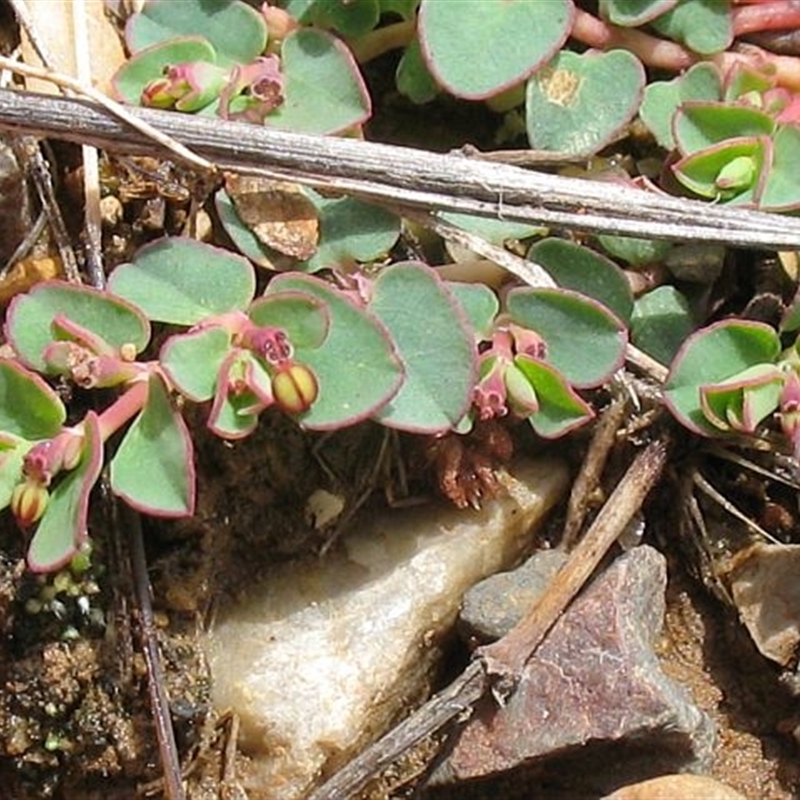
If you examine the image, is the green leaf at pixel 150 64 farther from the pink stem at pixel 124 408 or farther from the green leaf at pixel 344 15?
the pink stem at pixel 124 408

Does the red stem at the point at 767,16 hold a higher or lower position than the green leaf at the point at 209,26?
lower

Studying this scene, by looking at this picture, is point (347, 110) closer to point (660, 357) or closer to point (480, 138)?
point (480, 138)

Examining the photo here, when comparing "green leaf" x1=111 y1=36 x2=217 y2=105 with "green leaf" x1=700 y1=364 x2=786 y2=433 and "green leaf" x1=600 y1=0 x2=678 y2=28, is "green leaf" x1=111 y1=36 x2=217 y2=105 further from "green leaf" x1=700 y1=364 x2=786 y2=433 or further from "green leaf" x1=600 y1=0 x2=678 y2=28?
"green leaf" x1=700 y1=364 x2=786 y2=433

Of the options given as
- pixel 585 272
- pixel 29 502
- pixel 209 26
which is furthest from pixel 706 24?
pixel 29 502

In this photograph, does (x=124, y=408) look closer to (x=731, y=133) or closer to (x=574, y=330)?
(x=574, y=330)

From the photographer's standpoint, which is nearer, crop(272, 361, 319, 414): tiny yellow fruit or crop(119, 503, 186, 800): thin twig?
crop(272, 361, 319, 414): tiny yellow fruit

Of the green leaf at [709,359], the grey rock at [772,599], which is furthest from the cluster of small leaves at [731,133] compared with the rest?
the grey rock at [772,599]

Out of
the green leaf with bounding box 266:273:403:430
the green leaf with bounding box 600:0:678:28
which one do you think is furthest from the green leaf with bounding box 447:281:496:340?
the green leaf with bounding box 600:0:678:28
